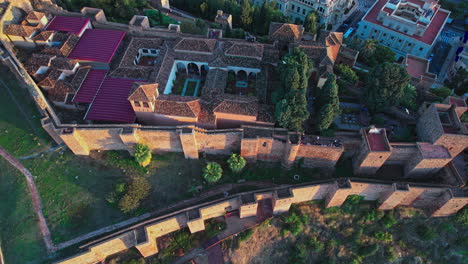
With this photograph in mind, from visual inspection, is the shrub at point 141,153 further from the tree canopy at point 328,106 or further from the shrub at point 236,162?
the tree canopy at point 328,106

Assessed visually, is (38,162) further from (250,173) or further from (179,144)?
(250,173)

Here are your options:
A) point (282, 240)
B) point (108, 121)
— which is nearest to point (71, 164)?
point (108, 121)

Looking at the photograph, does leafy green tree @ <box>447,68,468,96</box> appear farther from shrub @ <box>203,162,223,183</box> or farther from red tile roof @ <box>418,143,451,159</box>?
shrub @ <box>203,162,223,183</box>

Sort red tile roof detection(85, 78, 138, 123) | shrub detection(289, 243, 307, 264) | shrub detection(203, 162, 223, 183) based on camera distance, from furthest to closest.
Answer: red tile roof detection(85, 78, 138, 123), shrub detection(203, 162, 223, 183), shrub detection(289, 243, 307, 264)

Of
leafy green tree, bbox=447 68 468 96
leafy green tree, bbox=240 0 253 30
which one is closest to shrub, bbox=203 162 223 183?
leafy green tree, bbox=240 0 253 30

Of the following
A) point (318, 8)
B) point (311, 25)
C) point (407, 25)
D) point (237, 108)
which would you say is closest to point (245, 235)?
point (237, 108)

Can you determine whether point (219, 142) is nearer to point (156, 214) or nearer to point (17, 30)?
point (156, 214)
